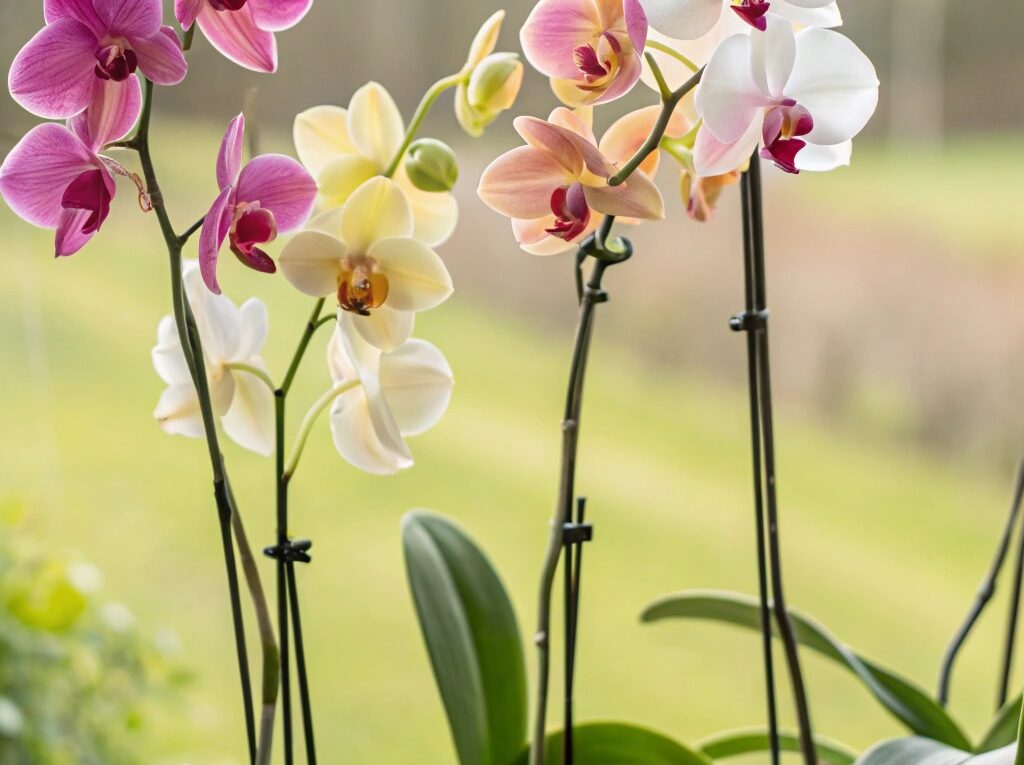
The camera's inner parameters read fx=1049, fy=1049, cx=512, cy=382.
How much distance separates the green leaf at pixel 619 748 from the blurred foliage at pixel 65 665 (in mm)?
721

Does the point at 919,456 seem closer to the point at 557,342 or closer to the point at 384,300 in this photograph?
the point at 557,342

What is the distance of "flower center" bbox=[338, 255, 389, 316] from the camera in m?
0.37

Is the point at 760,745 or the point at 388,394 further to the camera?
the point at 760,745

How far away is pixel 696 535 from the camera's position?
246 centimetres

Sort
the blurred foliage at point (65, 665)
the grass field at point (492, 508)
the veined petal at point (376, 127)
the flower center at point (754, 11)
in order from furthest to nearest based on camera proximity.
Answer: the grass field at point (492, 508) → the blurred foliage at point (65, 665) → the veined petal at point (376, 127) → the flower center at point (754, 11)

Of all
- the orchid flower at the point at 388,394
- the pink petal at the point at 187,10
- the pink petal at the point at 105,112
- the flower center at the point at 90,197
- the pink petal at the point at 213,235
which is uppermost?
the pink petal at the point at 187,10

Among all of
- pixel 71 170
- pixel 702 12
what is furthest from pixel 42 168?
pixel 702 12

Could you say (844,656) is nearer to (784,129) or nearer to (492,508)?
(784,129)

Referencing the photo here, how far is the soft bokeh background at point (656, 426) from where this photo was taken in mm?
2223

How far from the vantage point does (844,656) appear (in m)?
0.52

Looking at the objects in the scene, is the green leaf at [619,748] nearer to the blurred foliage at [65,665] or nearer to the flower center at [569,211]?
the flower center at [569,211]

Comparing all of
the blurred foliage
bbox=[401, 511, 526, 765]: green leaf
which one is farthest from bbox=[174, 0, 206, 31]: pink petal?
the blurred foliage

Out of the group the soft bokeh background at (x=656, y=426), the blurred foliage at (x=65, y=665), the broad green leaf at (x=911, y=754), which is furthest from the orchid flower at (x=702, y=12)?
the soft bokeh background at (x=656, y=426)

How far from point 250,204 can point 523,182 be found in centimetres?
9
